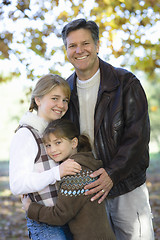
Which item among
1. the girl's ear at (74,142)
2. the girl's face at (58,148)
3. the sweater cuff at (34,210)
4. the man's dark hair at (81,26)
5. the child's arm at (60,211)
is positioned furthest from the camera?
the man's dark hair at (81,26)

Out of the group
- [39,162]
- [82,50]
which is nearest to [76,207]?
[39,162]

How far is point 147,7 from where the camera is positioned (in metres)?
5.54

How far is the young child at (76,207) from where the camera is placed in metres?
2.46

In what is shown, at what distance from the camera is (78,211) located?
8.19 ft

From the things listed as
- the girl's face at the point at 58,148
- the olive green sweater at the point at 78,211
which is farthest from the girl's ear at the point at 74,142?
the olive green sweater at the point at 78,211

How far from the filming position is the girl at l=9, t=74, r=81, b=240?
2.53 metres

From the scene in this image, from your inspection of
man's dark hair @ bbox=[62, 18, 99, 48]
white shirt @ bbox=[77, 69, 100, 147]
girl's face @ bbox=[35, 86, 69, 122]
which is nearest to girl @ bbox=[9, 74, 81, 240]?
girl's face @ bbox=[35, 86, 69, 122]

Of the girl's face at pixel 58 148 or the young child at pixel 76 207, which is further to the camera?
the girl's face at pixel 58 148

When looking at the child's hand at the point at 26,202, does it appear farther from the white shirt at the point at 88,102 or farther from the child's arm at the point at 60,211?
the white shirt at the point at 88,102

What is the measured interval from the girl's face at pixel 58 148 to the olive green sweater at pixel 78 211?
0.19m

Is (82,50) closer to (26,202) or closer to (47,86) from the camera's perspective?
(47,86)

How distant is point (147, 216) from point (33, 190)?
1192mm

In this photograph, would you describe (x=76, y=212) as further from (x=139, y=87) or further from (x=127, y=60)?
(x=127, y=60)

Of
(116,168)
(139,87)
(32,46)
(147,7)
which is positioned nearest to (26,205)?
(116,168)
